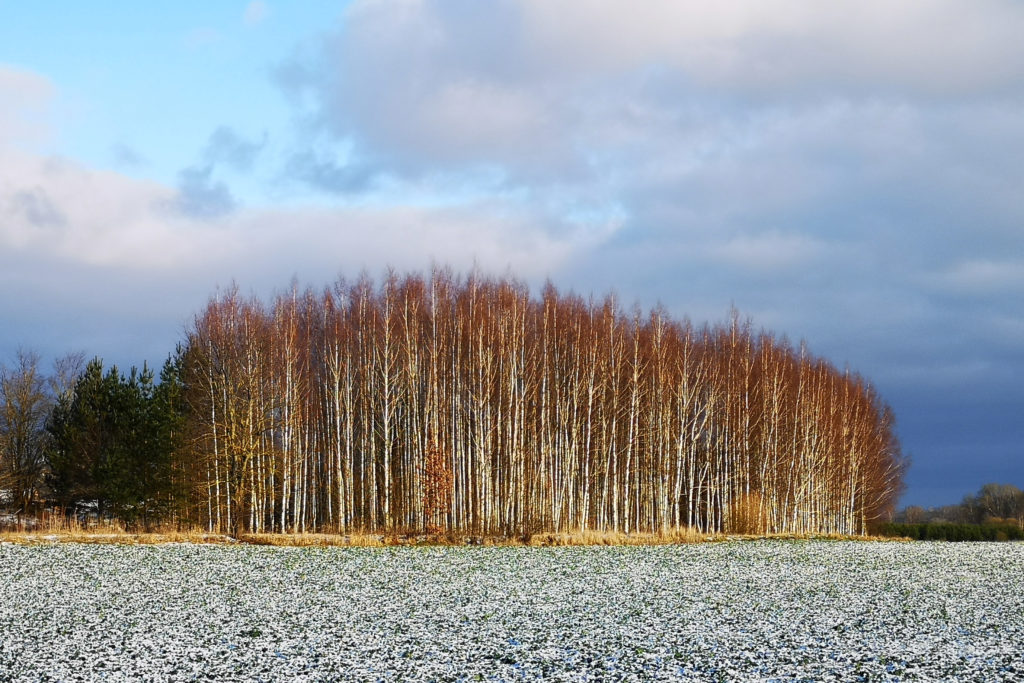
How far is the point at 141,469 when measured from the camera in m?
36.8

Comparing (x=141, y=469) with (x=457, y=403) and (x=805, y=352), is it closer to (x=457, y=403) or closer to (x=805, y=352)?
(x=457, y=403)

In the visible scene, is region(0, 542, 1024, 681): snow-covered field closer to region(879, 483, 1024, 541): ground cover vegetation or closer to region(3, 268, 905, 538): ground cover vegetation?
region(3, 268, 905, 538): ground cover vegetation

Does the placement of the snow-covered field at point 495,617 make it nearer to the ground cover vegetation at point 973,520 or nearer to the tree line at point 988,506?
the ground cover vegetation at point 973,520

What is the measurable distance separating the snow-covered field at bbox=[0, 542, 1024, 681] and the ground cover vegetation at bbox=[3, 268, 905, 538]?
→ 10.5m

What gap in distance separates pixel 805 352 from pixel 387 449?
1285 inches

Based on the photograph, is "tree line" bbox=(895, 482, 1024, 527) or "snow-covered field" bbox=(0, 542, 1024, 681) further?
"tree line" bbox=(895, 482, 1024, 527)

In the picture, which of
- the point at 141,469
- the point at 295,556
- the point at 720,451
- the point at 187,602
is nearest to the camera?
the point at 187,602

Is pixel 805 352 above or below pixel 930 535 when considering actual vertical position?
above

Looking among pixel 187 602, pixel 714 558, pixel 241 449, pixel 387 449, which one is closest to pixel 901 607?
pixel 714 558

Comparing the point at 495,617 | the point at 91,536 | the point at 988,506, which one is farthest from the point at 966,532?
the point at 91,536

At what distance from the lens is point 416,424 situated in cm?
3991

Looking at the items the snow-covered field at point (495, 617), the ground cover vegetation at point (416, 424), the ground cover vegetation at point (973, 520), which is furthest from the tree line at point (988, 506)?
the snow-covered field at point (495, 617)

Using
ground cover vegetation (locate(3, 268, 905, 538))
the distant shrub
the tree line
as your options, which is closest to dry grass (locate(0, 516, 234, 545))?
ground cover vegetation (locate(3, 268, 905, 538))

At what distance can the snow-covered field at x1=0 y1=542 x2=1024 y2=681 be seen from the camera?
40.0 feet
